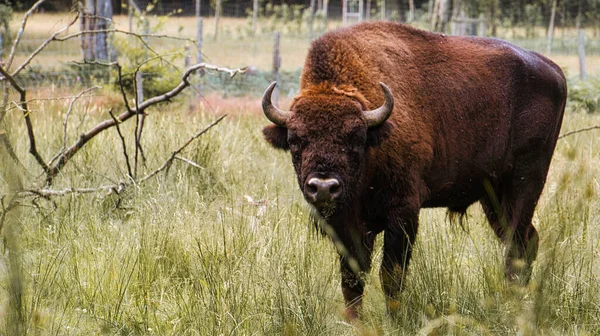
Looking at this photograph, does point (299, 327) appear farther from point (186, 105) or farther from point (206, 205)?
point (186, 105)

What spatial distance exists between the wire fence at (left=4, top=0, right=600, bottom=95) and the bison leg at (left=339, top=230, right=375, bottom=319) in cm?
232

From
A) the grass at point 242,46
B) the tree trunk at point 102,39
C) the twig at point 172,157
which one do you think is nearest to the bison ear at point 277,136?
the twig at point 172,157

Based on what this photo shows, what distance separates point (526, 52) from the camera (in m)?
6.20

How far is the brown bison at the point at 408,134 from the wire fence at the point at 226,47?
1.81m

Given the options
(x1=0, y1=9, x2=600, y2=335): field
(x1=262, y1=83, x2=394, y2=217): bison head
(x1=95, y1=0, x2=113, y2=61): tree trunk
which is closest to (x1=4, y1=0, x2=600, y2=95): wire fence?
(x1=95, y1=0, x2=113, y2=61): tree trunk

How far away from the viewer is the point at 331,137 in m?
4.65

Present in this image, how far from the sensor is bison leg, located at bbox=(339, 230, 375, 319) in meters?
4.72

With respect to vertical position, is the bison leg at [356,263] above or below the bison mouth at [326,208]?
below

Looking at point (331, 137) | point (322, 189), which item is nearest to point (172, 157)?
point (331, 137)

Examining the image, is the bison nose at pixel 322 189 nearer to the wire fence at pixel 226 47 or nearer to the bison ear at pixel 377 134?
the bison ear at pixel 377 134

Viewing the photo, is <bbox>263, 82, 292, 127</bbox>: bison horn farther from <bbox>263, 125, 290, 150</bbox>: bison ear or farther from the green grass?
the green grass

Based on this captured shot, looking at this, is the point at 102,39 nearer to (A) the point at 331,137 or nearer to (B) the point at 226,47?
(A) the point at 331,137

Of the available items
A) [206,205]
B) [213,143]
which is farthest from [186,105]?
[206,205]

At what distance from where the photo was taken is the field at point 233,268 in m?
3.90
